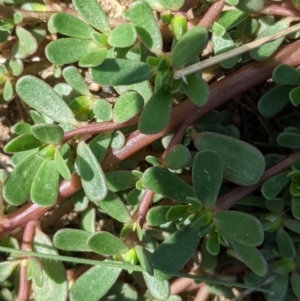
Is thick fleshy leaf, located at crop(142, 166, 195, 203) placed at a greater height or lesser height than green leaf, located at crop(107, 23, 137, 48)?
lesser

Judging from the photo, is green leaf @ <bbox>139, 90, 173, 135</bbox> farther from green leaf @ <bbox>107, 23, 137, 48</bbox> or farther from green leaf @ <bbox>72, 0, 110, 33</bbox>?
green leaf @ <bbox>72, 0, 110, 33</bbox>

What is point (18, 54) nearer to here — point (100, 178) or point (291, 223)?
point (100, 178)

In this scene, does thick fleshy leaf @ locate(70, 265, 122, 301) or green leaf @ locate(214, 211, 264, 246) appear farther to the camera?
thick fleshy leaf @ locate(70, 265, 122, 301)

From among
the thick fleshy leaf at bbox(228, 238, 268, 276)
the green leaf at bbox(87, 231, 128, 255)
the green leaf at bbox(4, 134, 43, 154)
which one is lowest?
the thick fleshy leaf at bbox(228, 238, 268, 276)

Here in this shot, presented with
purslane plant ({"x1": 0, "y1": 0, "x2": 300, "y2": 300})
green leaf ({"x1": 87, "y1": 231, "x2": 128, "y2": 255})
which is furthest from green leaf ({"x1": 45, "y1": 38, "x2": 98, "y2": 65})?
green leaf ({"x1": 87, "y1": 231, "x2": 128, "y2": 255})

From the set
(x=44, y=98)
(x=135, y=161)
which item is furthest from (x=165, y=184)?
(x=44, y=98)

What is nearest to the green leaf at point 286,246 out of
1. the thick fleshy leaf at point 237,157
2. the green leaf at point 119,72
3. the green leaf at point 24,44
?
the thick fleshy leaf at point 237,157
